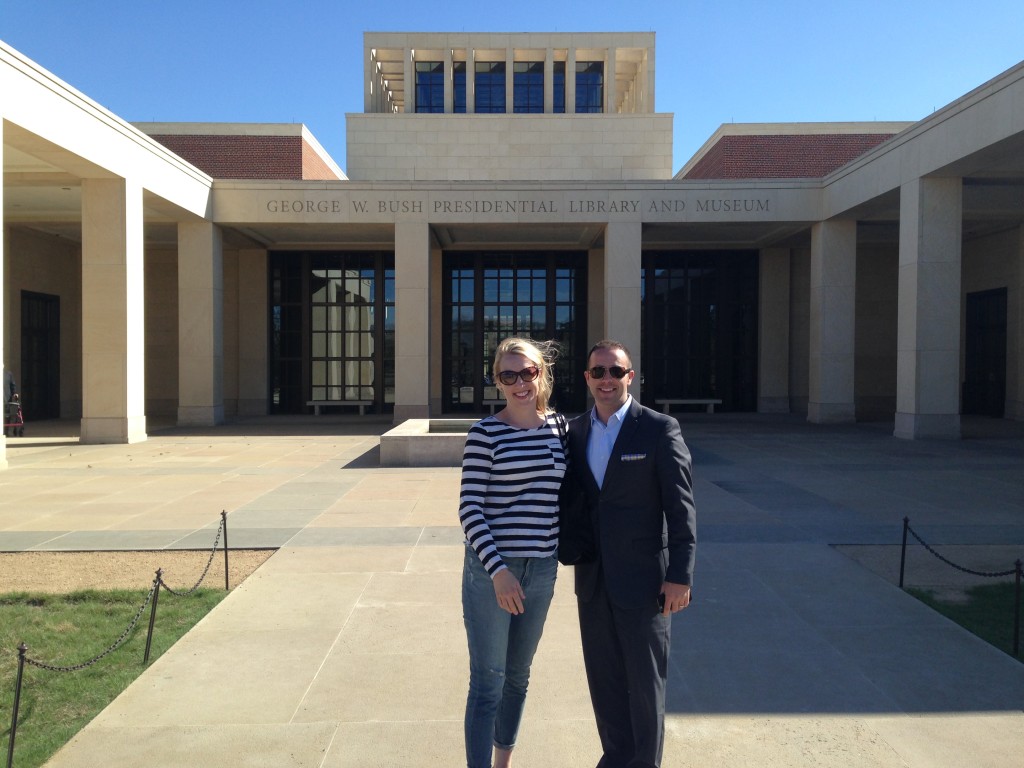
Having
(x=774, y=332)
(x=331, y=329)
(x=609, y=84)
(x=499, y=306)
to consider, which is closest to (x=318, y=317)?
Answer: (x=331, y=329)

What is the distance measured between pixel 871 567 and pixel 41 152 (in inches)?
670

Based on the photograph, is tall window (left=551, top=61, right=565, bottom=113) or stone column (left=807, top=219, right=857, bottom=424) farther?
tall window (left=551, top=61, right=565, bottom=113)

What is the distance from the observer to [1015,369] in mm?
25703

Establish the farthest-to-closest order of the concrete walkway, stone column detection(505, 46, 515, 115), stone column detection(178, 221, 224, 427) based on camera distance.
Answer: stone column detection(505, 46, 515, 115) → stone column detection(178, 221, 224, 427) → the concrete walkway

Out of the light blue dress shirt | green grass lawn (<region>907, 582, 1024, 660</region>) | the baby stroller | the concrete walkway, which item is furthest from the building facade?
the light blue dress shirt

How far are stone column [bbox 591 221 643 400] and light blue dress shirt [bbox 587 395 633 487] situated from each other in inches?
786

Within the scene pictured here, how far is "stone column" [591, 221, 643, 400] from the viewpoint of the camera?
23.3 meters

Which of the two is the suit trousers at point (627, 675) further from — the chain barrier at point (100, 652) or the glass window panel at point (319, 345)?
the glass window panel at point (319, 345)

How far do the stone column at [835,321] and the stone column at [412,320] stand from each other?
11.6 metres

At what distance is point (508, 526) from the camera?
A: 3.24m

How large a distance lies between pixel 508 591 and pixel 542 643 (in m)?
2.52

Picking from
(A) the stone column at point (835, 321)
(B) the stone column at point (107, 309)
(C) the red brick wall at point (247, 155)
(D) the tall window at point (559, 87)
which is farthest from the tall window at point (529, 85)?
(B) the stone column at point (107, 309)

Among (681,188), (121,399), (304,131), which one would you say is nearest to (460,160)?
(304,131)

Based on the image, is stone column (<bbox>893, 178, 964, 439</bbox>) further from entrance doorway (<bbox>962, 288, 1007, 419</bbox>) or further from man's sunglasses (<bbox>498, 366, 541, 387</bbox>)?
man's sunglasses (<bbox>498, 366, 541, 387</bbox>)
